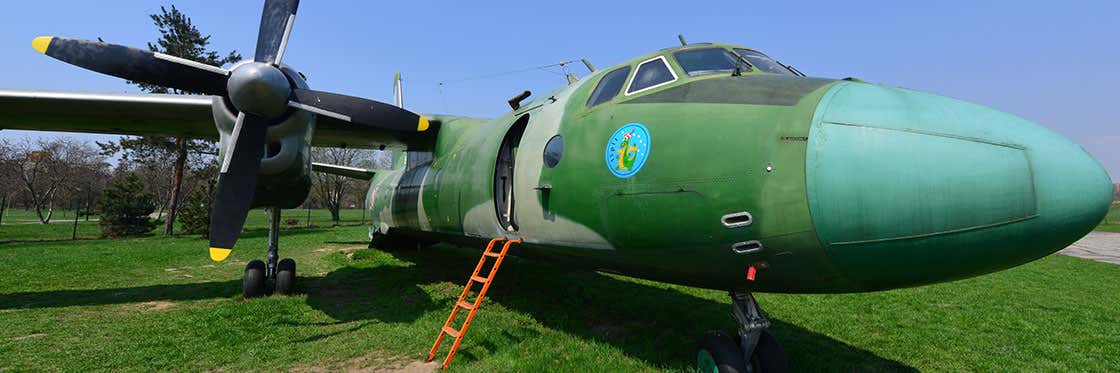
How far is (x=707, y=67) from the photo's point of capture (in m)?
4.55

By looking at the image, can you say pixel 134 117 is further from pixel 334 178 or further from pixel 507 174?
pixel 334 178

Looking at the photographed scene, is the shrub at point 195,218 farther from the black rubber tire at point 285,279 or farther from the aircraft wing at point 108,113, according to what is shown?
the black rubber tire at point 285,279

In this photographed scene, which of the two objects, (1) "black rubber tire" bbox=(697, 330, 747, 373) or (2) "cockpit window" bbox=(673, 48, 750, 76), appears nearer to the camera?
(1) "black rubber tire" bbox=(697, 330, 747, 373)

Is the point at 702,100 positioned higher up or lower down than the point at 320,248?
higher up

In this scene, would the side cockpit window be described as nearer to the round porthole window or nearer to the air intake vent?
the round porthole window

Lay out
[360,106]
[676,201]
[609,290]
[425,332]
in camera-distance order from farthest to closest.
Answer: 1. [609,290]
2. [360,106]
3. [425,332]
4. [676,201]

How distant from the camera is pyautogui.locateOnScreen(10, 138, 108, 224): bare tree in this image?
37.8 metres

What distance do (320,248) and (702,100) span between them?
17.7 metres

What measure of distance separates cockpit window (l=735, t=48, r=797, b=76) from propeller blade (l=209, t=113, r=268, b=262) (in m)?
6.56

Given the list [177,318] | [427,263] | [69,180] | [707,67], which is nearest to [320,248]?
[427,263]

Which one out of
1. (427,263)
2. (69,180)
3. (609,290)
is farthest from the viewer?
(69,180)

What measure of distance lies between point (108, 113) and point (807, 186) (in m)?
11.2

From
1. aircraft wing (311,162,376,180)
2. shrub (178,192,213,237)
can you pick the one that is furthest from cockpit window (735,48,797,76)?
shrub (178,192,213,237)

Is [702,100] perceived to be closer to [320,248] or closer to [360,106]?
[360,106]
